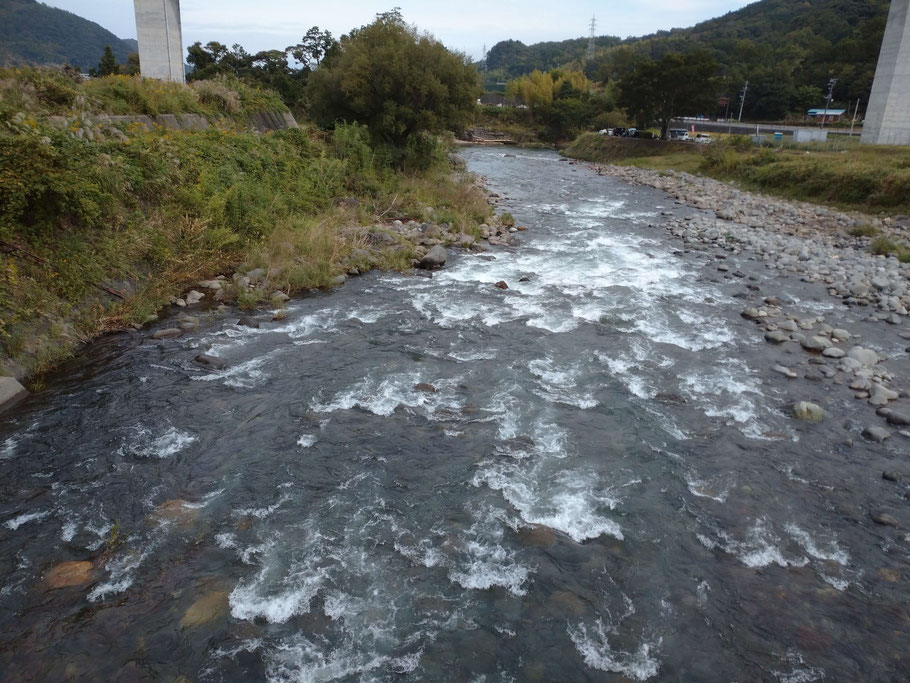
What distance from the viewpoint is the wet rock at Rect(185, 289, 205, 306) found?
10969mm

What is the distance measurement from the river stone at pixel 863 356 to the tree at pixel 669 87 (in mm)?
42559

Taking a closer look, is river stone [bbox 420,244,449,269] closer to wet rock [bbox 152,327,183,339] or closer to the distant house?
wet rock [bbox 152,327,183,339]

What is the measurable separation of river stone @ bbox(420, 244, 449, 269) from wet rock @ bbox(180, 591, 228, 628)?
1079 cm

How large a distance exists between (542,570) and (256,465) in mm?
3458

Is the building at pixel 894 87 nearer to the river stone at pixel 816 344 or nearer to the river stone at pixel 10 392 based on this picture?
the river stone at pixel 816 344

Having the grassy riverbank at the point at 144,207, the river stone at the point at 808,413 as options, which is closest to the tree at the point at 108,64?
the grassy riverbank at the point at 144,207

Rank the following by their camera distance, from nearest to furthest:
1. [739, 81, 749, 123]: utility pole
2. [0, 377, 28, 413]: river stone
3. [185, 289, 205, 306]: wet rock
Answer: [0, 377, 28, 413]: river stone < [185, 289, 205, 306]: wet rock < [739, 81, 749, 123]: utility pole

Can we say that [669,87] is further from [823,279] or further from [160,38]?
[160,38]

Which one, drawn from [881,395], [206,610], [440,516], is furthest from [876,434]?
[206,610]

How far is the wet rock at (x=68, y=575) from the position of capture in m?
4.67

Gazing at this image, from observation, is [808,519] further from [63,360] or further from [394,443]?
[63,360]

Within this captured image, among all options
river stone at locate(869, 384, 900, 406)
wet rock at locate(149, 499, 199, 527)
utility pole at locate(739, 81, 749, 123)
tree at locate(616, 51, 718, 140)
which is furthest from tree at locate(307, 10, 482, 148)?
utility pole at locate(739, 81, 749, 123)

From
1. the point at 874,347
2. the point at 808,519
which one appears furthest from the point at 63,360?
the point at 874,347

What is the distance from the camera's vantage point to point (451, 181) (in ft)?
76.1
